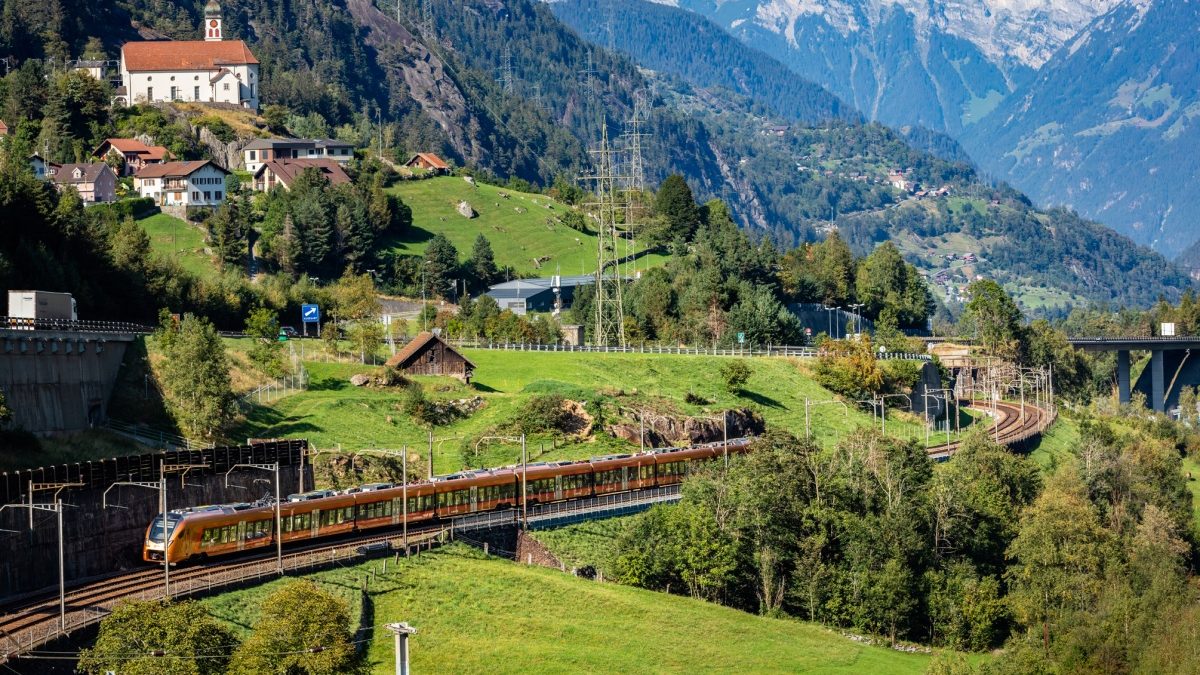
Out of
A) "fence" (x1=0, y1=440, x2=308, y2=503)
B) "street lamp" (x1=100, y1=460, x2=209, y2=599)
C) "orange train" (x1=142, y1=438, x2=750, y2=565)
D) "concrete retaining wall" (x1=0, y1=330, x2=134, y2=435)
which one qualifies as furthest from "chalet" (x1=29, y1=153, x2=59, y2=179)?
"street lamp" (x1=100, y1=460, x2=209, y2=599)

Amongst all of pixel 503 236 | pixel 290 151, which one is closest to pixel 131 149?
pixel 290 151

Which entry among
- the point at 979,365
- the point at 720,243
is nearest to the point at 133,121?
the point at 720,243

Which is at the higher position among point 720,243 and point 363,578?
point 720,243

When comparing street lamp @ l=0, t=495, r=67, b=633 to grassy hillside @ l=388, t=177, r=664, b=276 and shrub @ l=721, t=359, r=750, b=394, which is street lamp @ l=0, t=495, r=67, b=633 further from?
grassy hillside @ l=388, t=177, r=664, b=276

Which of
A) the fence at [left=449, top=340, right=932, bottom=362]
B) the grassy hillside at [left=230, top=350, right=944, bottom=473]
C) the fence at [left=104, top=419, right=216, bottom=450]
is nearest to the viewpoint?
the fence at [left=104, top=419, right=216, bottom=450]

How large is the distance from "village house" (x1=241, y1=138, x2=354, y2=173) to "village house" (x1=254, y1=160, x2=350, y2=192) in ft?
5.14

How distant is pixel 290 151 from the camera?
18912cm

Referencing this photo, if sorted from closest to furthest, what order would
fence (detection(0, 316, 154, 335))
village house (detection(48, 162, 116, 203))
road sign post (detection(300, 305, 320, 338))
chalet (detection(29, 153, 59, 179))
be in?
1. fence (detection(0, 316, 154, 335))
2. road sign post (detection(300, 305, 320, 338))
3. village house (detection(48, 162, 116, 203))
4. chalet (detection(29, 153, 59, 179))

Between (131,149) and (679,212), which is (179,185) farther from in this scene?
(679,212)

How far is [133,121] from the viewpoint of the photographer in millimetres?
185875

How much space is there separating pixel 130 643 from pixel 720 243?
374 ft

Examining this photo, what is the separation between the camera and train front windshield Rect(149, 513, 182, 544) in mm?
61844

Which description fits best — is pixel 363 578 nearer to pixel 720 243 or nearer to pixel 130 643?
pixel 130 643

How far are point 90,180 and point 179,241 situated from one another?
1142cm
